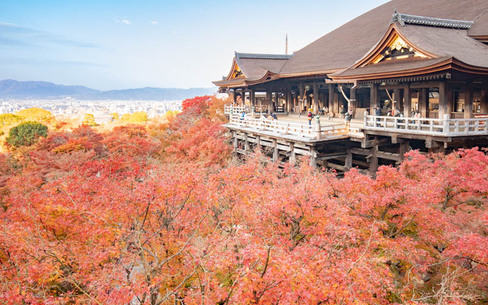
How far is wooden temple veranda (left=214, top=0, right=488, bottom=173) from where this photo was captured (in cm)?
1399

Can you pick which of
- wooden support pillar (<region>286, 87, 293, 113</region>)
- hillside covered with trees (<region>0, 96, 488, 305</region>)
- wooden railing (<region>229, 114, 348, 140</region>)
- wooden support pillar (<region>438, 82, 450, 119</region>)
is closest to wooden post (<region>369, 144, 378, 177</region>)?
wooden railing (<region>229, 114, 348, 140</region>)

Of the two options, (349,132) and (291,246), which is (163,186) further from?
(349,132)

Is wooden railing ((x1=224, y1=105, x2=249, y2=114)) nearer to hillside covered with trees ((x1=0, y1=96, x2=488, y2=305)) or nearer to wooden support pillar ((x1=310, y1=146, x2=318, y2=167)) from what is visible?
wooden support pillar ((x1=310, y1=146, x2=318, y2=167))

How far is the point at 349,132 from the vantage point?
56.7 feet

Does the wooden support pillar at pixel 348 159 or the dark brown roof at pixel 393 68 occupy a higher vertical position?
the dark brown roof at pixel 393 68

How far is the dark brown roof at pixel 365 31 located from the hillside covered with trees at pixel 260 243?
14.2 metres

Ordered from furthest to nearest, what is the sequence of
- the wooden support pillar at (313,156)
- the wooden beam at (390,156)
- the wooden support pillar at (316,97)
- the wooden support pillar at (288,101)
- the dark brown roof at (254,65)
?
the wooden support pillar at (288,101), the dark brown roof at (254,65), the wooden support pillar at (316,97), the wooden support pillar at (313,156), the wooden beam at (390,156)

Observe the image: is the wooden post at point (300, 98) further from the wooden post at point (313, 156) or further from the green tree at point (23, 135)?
the green tree at point (23, 135)

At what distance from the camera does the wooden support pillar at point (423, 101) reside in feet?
54.5

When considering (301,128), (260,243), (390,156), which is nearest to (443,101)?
(390,156)

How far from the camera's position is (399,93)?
17641 mm

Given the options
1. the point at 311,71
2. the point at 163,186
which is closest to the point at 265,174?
the point at 163,186

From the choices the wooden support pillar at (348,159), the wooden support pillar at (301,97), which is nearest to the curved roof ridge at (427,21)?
the wooden support pillar at (348,159)

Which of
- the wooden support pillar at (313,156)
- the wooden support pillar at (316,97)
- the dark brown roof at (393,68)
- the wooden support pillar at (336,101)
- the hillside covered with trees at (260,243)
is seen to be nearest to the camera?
the hillside covered with trees at (260,243)
